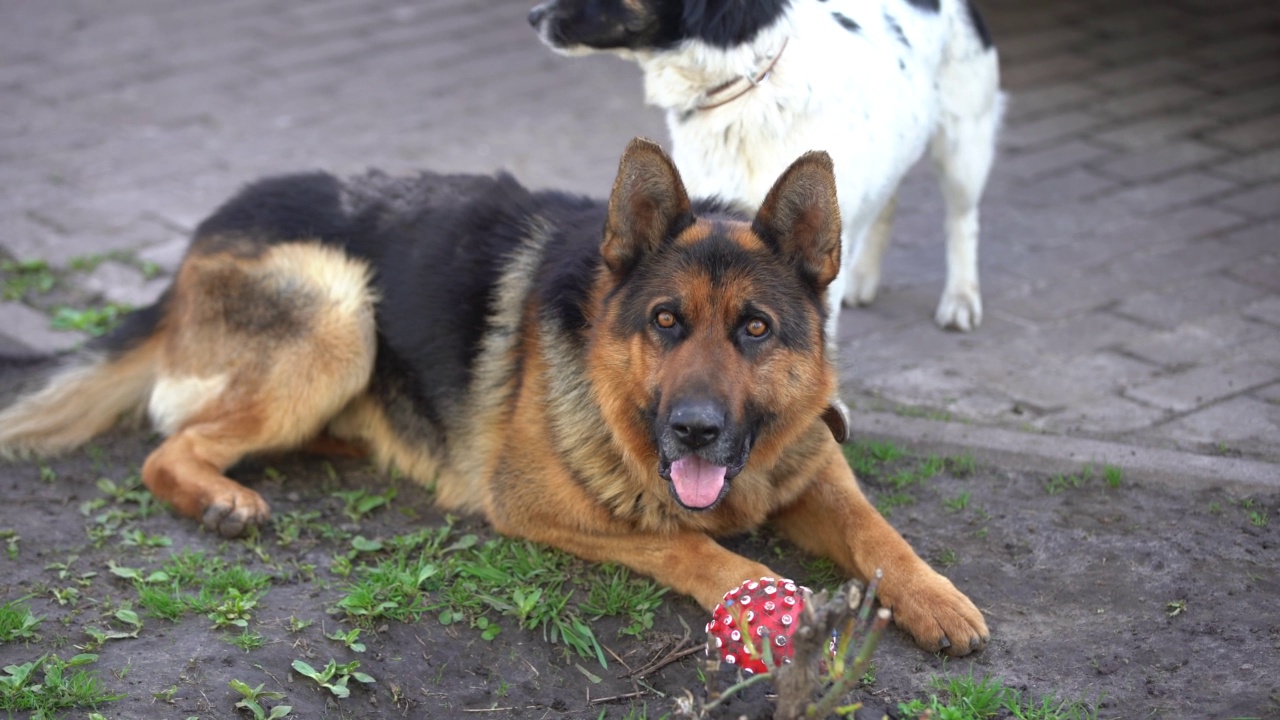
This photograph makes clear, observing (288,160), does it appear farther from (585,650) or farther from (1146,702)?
(1146,702)

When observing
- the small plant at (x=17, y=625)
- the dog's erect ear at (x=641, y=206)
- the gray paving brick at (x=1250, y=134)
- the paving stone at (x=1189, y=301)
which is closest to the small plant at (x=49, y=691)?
the small plant at (x=17, y=625)

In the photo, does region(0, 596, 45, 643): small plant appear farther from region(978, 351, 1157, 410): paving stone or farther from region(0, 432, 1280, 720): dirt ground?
region(978, 351, 1157, 410): paving stone

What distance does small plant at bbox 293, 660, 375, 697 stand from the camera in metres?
3.37

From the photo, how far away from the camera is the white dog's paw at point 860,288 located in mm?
5957

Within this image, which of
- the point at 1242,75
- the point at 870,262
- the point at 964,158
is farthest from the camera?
the point at 1242,75

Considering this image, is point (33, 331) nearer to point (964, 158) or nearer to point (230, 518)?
point (230, 518)

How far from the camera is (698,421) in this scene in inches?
128

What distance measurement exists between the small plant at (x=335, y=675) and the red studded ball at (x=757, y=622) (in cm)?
96

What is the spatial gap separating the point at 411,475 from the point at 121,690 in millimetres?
1542

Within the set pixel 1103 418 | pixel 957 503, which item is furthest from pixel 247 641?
pixel 1103 418

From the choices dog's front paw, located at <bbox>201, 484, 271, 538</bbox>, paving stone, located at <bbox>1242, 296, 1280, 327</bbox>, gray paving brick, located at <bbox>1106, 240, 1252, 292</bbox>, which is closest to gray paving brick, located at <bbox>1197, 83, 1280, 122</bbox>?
gray paving brick, located at <bbox>1106, 240, 1252, 292</bbox>

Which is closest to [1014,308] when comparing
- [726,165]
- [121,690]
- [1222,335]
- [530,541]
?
[1222,335]

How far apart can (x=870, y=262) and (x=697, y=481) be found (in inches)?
108

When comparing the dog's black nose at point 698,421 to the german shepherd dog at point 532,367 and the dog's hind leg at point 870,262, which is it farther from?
the dog's hind leg at point 870,262
